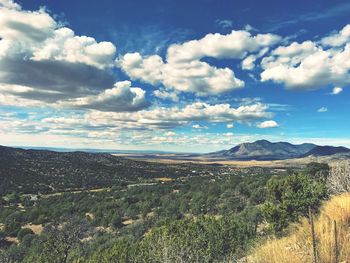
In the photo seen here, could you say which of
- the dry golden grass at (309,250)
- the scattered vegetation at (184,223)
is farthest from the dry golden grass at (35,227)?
the dry golden grass at (309,250)

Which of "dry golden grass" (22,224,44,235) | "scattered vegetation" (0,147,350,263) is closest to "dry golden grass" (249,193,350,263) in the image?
"scattered vegetation" (0,147,350,263)

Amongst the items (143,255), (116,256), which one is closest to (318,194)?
(143,255)

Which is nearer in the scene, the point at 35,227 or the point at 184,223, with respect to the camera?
the point at 184,223

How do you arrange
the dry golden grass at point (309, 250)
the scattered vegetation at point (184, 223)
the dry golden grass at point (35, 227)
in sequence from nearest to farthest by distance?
the dry golden grass at point (309, 250)
the scattered vegetation at point (184, 223)
the dry golden grass at point (35, 227)

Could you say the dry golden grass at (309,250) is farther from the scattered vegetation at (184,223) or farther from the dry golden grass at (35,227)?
the dry golden grass at (35,227)

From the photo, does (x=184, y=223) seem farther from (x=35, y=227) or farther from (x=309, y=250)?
(x=35, y=227)

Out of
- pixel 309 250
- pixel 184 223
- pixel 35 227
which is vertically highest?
pixel 309 250


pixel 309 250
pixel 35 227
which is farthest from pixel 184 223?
pixel 35 227

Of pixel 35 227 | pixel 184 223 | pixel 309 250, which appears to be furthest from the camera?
pixel 35 227

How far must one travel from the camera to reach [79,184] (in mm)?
113500

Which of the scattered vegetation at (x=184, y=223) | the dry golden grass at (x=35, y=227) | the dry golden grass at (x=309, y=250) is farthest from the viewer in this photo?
the dry golden grass at (x=35, y=227)

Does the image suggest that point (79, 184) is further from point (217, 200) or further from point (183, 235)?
point (183, 235)

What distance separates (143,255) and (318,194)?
15.5 m

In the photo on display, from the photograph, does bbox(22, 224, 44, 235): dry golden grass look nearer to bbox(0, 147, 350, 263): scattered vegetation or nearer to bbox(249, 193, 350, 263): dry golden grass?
bbox(0, 147, 350, 263): scattered vegetation
